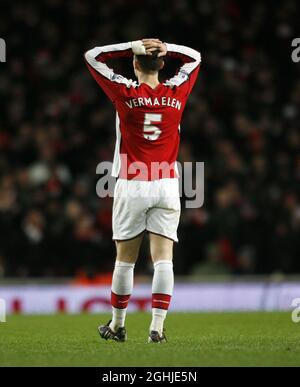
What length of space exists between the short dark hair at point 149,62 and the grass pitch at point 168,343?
7.10ft

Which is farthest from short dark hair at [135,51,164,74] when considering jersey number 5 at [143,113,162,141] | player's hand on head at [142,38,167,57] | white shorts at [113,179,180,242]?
white shorts at [113,179,180,242]

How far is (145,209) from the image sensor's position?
7863 millimetres

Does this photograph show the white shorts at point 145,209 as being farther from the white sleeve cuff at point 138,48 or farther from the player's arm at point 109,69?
the white sleeve cuff at point 138,48

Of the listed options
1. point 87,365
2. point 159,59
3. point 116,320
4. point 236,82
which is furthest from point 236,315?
point 236,82

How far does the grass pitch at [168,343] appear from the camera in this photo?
656 centimetres

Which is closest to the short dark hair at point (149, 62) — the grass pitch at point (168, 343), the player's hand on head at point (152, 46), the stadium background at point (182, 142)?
the player's hand on head at point (152, 46)

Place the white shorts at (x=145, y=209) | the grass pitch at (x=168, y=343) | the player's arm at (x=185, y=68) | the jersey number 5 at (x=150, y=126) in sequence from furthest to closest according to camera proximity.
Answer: the player's arm at (x=185, y=68) → the jersey number 5 at (x=150, y=126) → the white shorts at (x=145, y=209) → the grass pitch at (x=168, y=343)

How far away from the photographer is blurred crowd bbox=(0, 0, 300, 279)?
15.4 meters

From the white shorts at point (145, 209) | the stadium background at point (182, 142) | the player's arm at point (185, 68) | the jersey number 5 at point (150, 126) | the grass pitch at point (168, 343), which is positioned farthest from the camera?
the stadium background at point (182, 142)

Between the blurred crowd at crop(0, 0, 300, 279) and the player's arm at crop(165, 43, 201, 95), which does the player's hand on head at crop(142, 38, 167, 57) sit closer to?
the player's arm at crop(165, 43, 201, 95)

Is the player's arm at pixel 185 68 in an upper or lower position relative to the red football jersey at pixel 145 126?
upper

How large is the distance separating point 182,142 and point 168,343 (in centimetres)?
991
